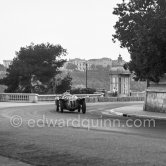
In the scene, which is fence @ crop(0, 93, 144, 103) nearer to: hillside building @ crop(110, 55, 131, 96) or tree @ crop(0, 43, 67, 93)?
hillside building @ crop(110, 55, 131, 96)

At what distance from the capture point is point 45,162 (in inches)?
367

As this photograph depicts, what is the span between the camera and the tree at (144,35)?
26422mm

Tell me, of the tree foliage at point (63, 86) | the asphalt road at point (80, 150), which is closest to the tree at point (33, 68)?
the tree foliage at point (63, 86)

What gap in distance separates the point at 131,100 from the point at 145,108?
83.4ft

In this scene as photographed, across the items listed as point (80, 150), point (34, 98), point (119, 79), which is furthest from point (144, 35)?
Answer: point (119, 79)

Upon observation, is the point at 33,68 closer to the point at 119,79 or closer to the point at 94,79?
the point at 119,79

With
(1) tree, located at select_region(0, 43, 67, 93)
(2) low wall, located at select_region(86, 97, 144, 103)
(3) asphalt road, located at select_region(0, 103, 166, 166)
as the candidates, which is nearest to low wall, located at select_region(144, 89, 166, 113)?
(3) asphalt road, located at select_region(0, 103, 166, 166)

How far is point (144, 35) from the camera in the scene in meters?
26.5

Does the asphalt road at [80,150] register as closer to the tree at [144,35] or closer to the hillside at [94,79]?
the tree at [144,35]

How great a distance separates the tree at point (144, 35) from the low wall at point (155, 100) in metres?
0.95

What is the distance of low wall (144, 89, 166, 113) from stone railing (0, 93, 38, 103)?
2014 cm

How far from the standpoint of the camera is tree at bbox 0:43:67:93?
232 feet

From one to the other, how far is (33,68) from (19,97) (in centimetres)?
1963

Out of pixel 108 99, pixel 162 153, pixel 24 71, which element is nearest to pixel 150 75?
pixel 162 153
